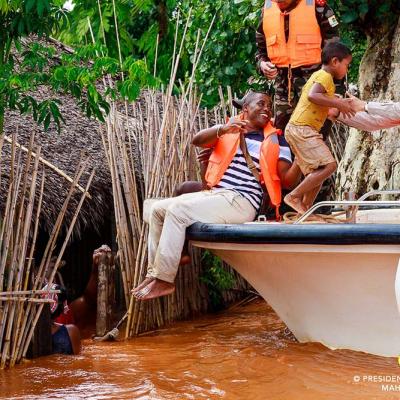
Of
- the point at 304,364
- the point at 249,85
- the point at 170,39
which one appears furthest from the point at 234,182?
the point at 170,39

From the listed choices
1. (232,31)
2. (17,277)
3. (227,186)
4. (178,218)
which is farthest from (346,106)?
(232,31)

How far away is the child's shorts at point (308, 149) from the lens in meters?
5.14

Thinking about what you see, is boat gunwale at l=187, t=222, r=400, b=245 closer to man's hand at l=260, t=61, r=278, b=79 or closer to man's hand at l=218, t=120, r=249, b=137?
man's hand at l=218, t=120, r=249, b=137

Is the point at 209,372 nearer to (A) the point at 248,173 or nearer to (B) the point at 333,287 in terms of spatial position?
(B) the point at 333,287

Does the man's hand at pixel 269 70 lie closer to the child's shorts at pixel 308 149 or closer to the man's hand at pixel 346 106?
the child's shorts at pixel 308 149

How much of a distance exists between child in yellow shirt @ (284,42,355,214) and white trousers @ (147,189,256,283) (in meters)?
0.35

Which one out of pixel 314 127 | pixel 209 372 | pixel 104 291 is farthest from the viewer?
pixel 104 291

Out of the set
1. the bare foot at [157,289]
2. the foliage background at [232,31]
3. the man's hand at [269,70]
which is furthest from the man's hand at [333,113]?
the foliage background at [232,31]

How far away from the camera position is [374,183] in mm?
6797

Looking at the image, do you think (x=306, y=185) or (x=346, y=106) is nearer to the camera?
(x=346, y=106)

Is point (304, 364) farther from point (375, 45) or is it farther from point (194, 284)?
point (375, 45)

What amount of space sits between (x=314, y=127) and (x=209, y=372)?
158 centimetres

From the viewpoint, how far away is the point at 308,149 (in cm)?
515

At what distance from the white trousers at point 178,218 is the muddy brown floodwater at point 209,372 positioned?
57 cm
